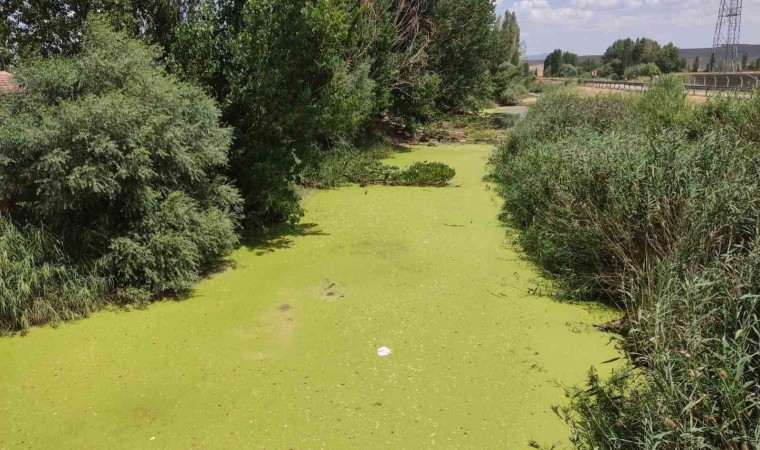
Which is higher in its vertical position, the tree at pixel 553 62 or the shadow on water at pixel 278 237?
the tree at pixel 553 62

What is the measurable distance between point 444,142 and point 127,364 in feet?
46.7

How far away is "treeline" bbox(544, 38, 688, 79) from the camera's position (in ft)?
192

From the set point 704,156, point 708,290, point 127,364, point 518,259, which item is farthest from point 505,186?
point 127,364

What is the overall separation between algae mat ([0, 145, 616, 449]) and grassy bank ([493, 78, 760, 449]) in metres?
0.45

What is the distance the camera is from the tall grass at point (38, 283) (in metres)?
4.57

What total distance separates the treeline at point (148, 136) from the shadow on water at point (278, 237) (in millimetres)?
178

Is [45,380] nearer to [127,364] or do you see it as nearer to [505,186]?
[127,364]

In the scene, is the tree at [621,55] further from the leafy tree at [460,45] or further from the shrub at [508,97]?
the leafy tree at [460,45]

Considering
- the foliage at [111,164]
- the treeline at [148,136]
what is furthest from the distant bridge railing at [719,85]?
the foliage at [111,164]

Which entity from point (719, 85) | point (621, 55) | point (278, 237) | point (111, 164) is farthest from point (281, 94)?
point (621, 55)

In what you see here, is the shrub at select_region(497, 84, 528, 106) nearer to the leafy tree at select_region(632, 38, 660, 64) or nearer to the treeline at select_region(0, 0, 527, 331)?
the treeline at select_region(0, 0, 527, 331)

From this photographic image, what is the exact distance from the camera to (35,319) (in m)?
4.66

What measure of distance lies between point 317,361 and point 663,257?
2.95m

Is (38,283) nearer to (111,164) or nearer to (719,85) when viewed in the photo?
(111,164)
